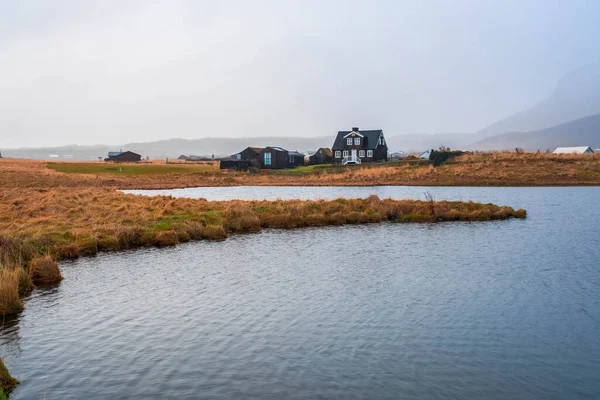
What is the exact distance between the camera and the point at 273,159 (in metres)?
125

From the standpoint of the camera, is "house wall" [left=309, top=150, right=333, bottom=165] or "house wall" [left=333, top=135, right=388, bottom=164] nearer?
"house wall" [left=333, top=135, right=388, bottom=164]

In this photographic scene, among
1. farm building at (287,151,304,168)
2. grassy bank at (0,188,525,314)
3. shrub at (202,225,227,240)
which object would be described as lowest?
shrub at (202,225,227,240)

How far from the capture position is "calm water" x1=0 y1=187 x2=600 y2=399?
45.4 feet

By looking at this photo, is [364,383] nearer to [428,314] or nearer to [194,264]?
[428,314]

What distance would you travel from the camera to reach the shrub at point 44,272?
2391cm

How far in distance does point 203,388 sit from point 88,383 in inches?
118

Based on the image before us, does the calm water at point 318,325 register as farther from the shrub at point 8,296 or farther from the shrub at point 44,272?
the shrub at point 44,272

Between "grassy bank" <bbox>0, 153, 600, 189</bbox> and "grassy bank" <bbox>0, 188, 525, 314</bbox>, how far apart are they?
3243 centimetres

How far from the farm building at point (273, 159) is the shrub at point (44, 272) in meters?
101

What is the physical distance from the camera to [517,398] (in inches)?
509

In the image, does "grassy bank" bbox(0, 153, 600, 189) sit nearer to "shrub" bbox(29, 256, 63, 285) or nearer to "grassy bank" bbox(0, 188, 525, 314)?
"grassy bank" bbox(0, 188, 525, 314)

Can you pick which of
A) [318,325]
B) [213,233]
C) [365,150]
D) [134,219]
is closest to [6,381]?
[318,325]

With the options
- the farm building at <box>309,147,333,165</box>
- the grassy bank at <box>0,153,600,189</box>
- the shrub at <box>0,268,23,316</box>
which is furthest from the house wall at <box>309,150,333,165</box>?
the shrub at <box>0,268,23,316</box>

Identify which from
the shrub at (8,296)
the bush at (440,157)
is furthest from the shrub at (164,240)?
the bush at (440,157)
